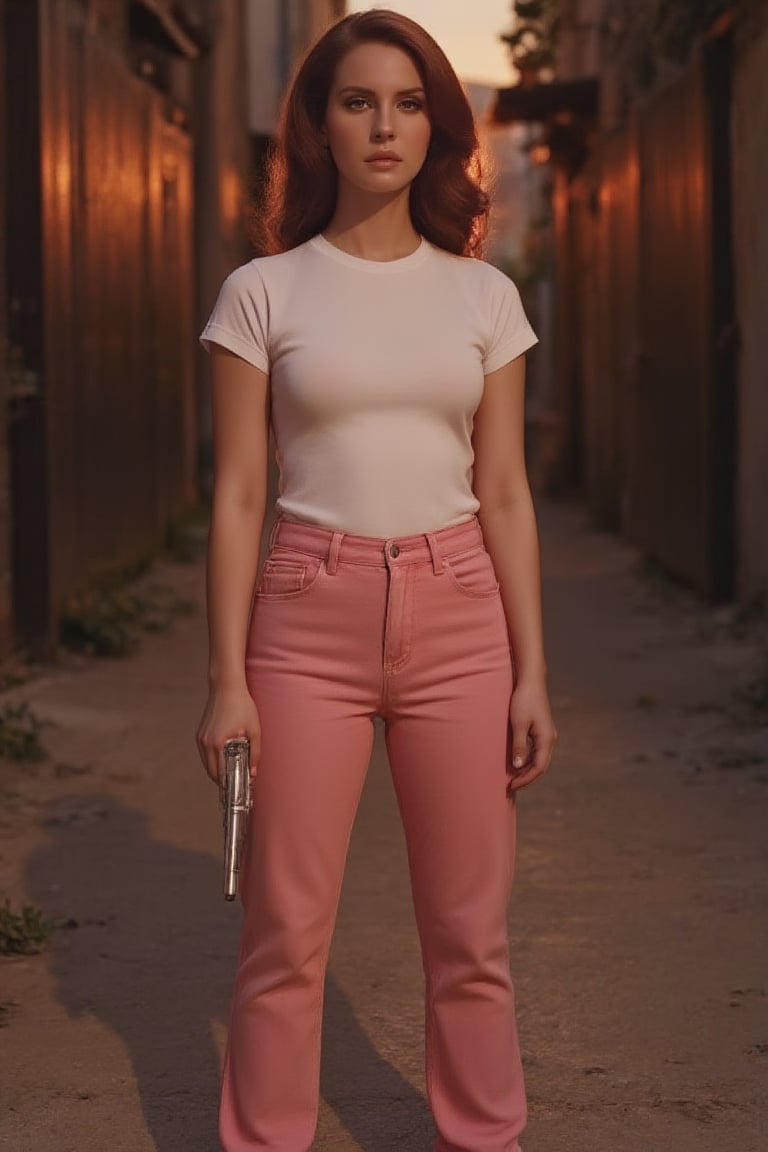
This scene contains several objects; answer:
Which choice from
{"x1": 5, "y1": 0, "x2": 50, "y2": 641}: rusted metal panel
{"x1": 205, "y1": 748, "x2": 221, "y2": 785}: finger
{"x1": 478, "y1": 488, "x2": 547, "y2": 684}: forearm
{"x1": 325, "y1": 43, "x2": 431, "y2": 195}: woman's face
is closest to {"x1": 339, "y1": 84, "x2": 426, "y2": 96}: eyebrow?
{"x1": 325, "y1": 43, "x2": 431, "y2": 195}: woman's face

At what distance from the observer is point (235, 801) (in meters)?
2.92

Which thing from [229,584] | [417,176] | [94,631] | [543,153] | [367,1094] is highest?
[543,153]

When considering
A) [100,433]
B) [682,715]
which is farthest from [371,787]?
[100,433]

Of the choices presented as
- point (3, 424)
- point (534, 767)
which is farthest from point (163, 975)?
point (3, 424)

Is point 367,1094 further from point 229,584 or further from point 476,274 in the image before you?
point 476,274

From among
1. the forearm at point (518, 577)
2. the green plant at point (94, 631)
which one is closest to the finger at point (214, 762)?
the forearm at point (518, 577)

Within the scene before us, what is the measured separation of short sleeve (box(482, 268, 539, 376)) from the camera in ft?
10.0

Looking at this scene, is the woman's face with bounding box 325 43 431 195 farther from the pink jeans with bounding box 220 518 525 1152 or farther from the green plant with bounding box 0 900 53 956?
the green plant with bounding box 0 900 53 956

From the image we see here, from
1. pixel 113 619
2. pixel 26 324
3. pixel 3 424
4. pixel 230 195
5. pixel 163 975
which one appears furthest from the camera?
pixel 230 195

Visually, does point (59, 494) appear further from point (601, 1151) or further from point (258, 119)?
point (258, 119)

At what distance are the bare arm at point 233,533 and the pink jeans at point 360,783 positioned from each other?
0.13 feet

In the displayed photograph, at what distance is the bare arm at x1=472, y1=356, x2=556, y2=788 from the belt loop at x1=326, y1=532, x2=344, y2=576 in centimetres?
26

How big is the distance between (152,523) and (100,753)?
5.41m

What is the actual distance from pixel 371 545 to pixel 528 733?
0.39 metres
